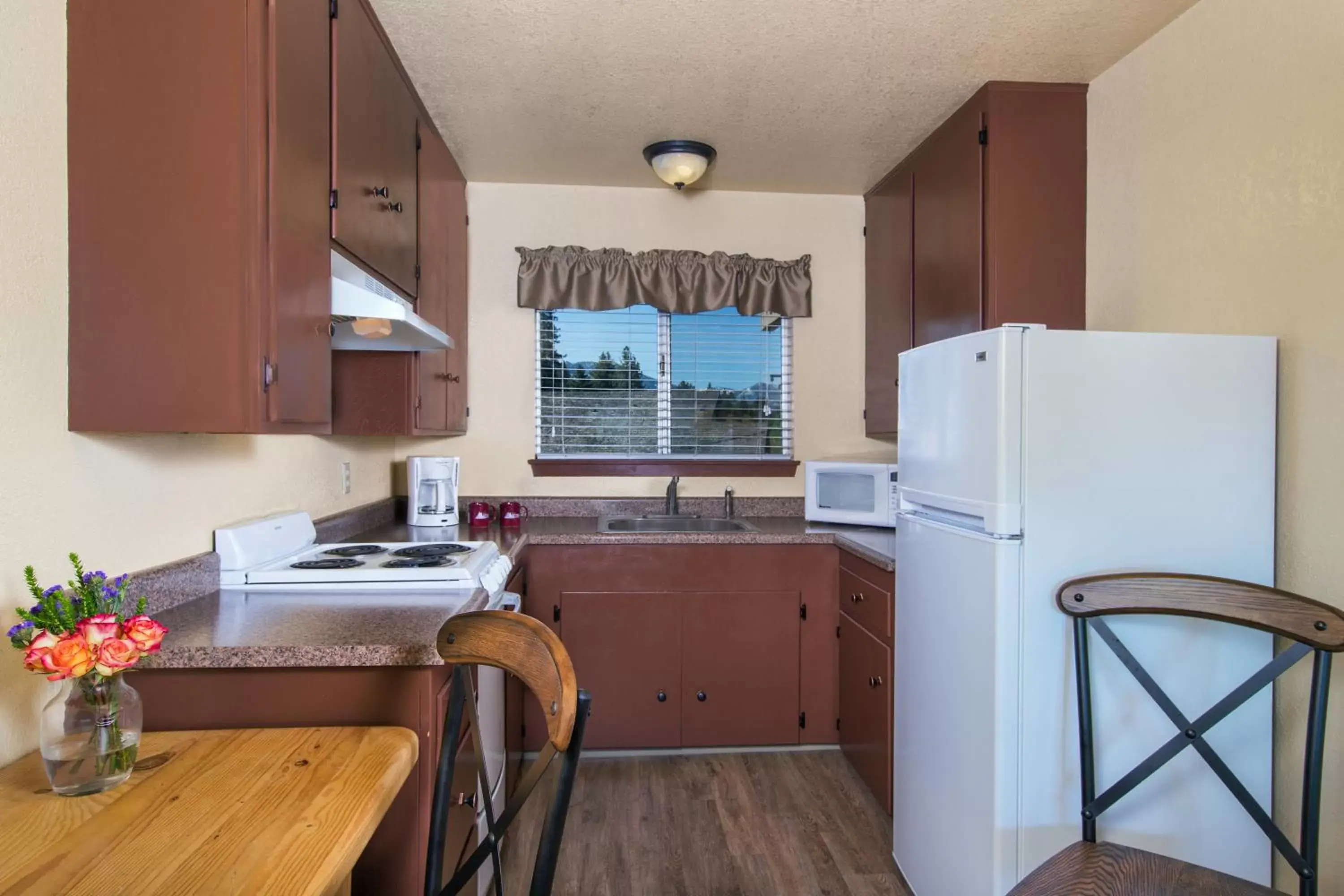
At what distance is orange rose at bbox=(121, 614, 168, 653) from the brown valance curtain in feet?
7.84

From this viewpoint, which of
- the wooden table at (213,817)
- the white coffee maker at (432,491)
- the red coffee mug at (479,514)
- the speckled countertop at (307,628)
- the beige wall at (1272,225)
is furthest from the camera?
the red coffee mug at (479,514)

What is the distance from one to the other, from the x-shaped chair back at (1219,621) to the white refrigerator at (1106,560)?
2.5 inches

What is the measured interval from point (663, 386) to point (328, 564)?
5.92 feet

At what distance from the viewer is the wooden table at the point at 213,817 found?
76cm

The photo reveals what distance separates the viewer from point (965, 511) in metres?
1.66

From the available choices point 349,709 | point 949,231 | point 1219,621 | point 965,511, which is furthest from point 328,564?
point 949,231

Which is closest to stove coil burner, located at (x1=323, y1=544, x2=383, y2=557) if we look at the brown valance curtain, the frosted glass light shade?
the brown valance curtain

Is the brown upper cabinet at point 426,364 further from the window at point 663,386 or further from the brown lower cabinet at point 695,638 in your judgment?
the brown lower cabinet at point 695,638

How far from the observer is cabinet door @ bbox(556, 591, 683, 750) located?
2756mm

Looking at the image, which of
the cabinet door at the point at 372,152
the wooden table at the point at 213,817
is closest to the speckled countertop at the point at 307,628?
the wooden table at the point at 213,817

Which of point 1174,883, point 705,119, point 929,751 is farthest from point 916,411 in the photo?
point 705,119

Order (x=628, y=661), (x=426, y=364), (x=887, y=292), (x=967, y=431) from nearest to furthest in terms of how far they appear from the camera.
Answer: (x=967, y=431) → (x=426, y=364) → (x=628, y=661) → (x=887, y=292)

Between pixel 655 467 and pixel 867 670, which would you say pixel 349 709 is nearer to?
pixel 867 670

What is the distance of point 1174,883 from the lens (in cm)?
119
